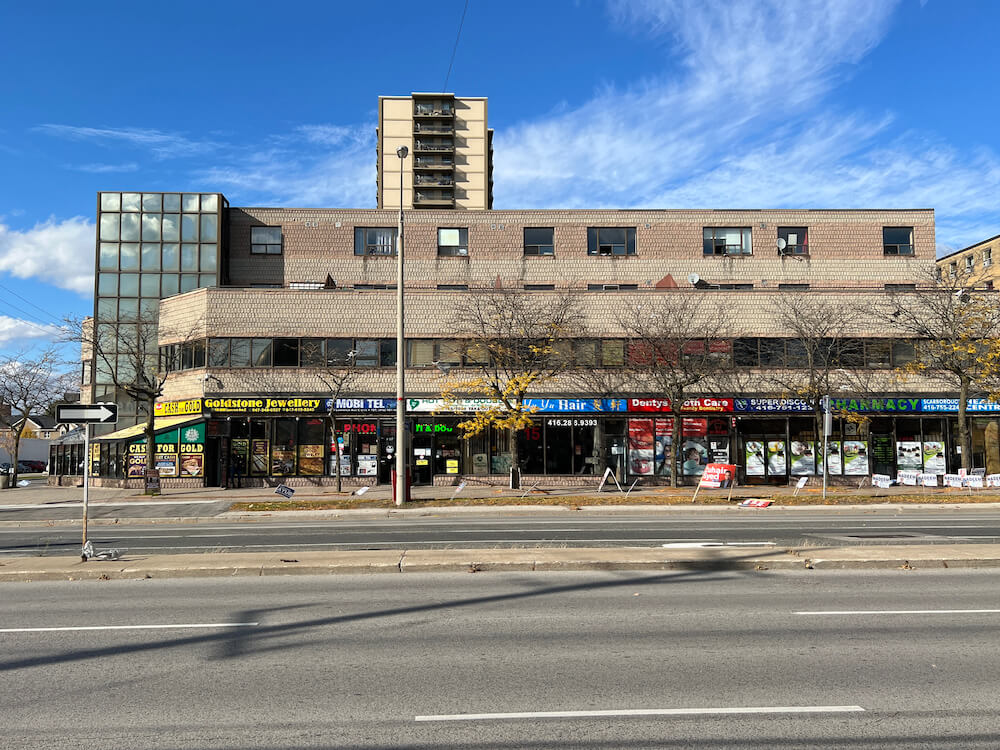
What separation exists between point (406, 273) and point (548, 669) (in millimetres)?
34620

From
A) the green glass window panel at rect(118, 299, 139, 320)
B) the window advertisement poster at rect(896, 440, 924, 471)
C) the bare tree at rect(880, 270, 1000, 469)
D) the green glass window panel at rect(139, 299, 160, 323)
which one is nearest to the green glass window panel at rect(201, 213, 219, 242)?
the green glass window panel at rect(139, 299, 160, 323)

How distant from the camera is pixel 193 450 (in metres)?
33.6

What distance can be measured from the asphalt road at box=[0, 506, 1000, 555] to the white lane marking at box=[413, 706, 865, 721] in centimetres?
886

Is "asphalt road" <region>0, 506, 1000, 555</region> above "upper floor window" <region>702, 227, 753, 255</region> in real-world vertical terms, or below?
below

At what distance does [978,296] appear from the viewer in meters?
34.8

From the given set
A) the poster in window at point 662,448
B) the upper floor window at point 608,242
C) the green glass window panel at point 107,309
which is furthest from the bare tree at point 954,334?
the green glass window panel at point 107,309

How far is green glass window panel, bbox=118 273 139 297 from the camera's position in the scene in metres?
45.9

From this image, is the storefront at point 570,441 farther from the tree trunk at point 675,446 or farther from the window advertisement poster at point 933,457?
the tree trunk at point 675,446

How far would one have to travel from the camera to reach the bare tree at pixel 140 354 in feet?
112

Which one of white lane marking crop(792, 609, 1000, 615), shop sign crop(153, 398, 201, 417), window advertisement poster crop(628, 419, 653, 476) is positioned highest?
shop sign crop(153, 398, 201, 417)

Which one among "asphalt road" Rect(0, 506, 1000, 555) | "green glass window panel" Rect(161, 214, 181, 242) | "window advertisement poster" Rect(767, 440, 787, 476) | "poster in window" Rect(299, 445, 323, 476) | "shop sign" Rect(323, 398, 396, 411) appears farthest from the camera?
"green glass window panel" Rect(161, 214, 181, 242)

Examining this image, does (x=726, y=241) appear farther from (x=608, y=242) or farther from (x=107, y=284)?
(x=107, y=284)

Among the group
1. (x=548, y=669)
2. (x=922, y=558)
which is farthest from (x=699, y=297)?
(x=548, y=669)

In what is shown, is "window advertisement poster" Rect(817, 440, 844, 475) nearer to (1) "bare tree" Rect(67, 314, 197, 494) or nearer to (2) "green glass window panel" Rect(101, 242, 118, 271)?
(1) "bare tree" Rect(67, 314, 197, 494)
